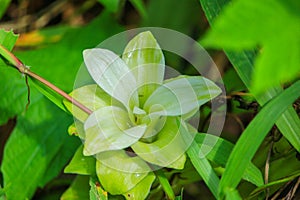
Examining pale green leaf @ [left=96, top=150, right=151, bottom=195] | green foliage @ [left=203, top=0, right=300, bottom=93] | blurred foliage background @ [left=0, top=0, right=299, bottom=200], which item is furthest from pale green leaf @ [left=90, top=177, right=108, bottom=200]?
green foliage @ [left=203, top=0, right=300, bottom=93]

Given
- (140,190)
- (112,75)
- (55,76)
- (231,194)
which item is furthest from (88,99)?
(55,76)

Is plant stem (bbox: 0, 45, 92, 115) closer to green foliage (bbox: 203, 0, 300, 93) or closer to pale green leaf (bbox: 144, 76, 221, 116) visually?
pale green leaf (bbox: 144, 76, 221, 116)

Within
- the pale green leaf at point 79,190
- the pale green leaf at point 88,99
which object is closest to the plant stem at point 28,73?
the pale green leaf at point 88,99

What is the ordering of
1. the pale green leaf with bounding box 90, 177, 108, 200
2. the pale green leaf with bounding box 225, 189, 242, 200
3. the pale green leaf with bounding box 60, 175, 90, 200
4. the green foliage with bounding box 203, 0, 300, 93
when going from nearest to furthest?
the green foliage with bounding box 203, 0, 300, 93, the pale green leaf with bounding box 225, 189, 242, 200, the pale green leaf with bounding box 90, 177, 108, 200, the pale green leaf with bounding box 60, 175, 90, 200

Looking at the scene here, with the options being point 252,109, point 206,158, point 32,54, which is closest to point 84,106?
point 206,158

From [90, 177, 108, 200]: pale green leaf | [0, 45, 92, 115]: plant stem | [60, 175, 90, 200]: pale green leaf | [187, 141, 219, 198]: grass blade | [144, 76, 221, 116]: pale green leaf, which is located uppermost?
[0, 45, 92, 115]: plant stem

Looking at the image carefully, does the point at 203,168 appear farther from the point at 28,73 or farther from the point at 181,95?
the point at 28,73

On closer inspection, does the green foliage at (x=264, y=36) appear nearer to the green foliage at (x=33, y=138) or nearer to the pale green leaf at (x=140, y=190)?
the pale green leaf at (x=140, y=190)
